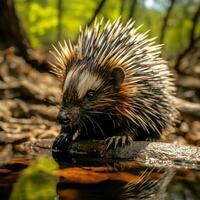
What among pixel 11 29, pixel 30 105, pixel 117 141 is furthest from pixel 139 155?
pixel 11 29

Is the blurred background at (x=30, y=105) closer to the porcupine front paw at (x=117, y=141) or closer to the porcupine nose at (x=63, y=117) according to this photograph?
the porcupine nose at (x=63, y=117)

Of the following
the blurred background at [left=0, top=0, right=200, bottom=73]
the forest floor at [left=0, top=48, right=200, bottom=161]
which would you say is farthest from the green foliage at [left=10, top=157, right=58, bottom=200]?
the blurred background at [left=0, top=0, right=200, bottom=73]

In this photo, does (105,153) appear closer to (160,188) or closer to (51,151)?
(51,151)

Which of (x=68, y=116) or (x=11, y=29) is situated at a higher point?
(x=11, y=29)

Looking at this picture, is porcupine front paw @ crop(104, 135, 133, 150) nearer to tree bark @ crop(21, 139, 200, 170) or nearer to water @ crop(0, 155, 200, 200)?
tree bark @ crop(21, 139, 200, 170)

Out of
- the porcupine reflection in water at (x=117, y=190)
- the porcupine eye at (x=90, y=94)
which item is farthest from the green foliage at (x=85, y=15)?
the porcupine reflection in water at (x=117, y=190)

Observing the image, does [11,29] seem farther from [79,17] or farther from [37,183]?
[79,17]
